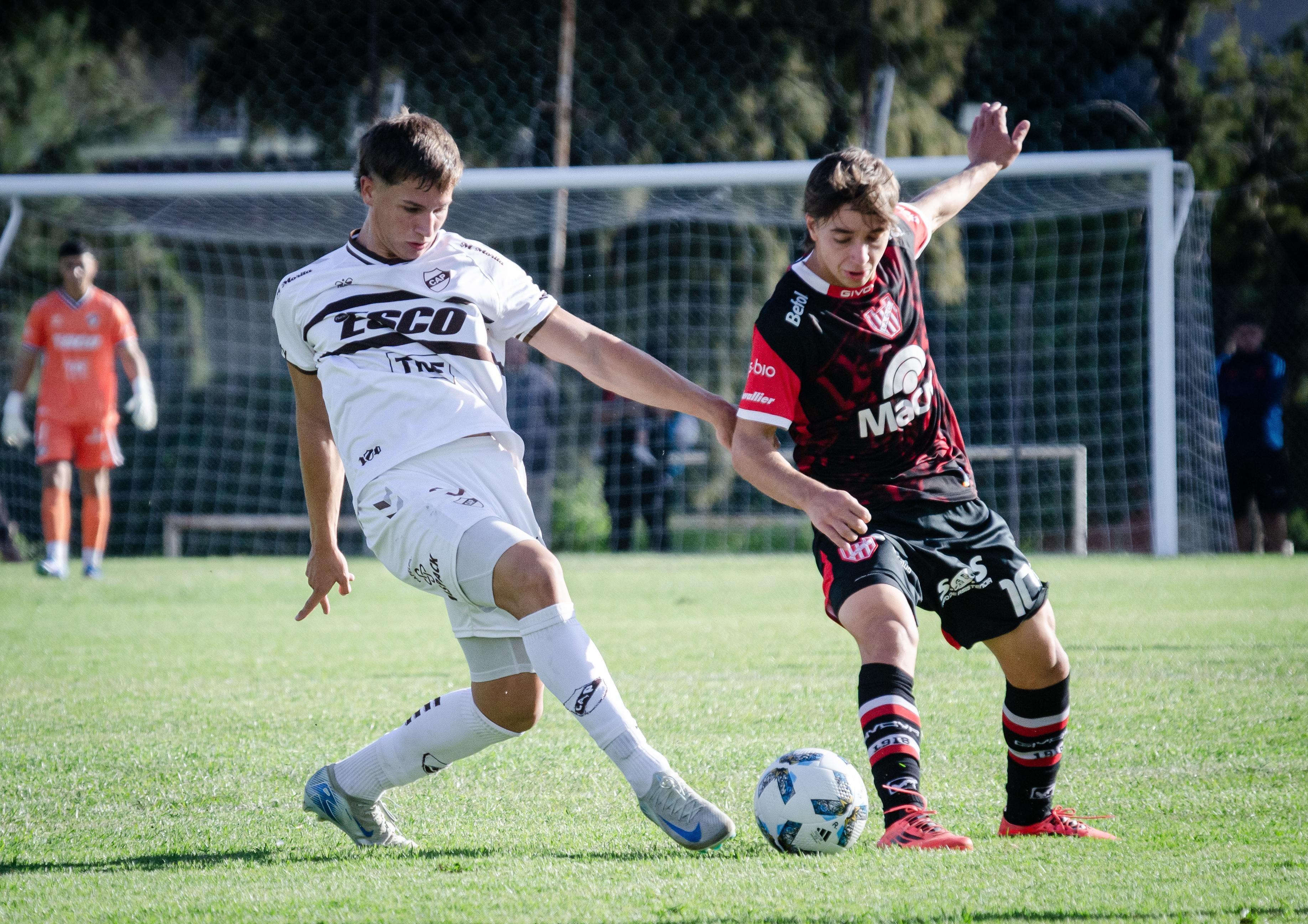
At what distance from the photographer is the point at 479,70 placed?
17047 millimetres

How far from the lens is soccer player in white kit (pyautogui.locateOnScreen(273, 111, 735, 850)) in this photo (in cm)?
289

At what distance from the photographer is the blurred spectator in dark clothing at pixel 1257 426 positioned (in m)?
12.6

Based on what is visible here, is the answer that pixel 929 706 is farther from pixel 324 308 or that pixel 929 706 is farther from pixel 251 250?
pixel 251 250

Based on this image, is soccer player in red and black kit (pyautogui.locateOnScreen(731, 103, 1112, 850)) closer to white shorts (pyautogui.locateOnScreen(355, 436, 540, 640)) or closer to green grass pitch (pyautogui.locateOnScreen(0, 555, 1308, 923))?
green grass pitch (pyautogui.locateOnScreen(0, 555, 1308, 923))

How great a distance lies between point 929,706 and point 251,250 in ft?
45.8

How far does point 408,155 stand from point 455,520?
800mm

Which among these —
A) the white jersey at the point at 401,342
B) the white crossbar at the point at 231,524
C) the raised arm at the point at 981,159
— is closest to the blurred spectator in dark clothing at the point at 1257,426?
the white crossbar at the point at 231,524

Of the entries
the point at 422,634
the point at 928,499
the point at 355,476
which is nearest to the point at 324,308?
the point at 355,476

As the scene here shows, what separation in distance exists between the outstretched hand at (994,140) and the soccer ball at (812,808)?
1907mm

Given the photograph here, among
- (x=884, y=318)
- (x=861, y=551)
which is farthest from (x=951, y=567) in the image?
(x=884, y=318)

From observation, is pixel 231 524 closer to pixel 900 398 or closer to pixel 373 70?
pixel 373 70

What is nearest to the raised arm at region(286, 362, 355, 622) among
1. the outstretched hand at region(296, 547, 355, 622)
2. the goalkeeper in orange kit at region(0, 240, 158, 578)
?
the outstretched hand at region(296, 547, 355, 622)

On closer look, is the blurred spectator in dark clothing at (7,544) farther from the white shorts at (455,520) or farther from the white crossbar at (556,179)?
the white shorts at (455,520)

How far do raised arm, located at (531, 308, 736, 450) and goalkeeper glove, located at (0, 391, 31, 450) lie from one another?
27.2 feet
